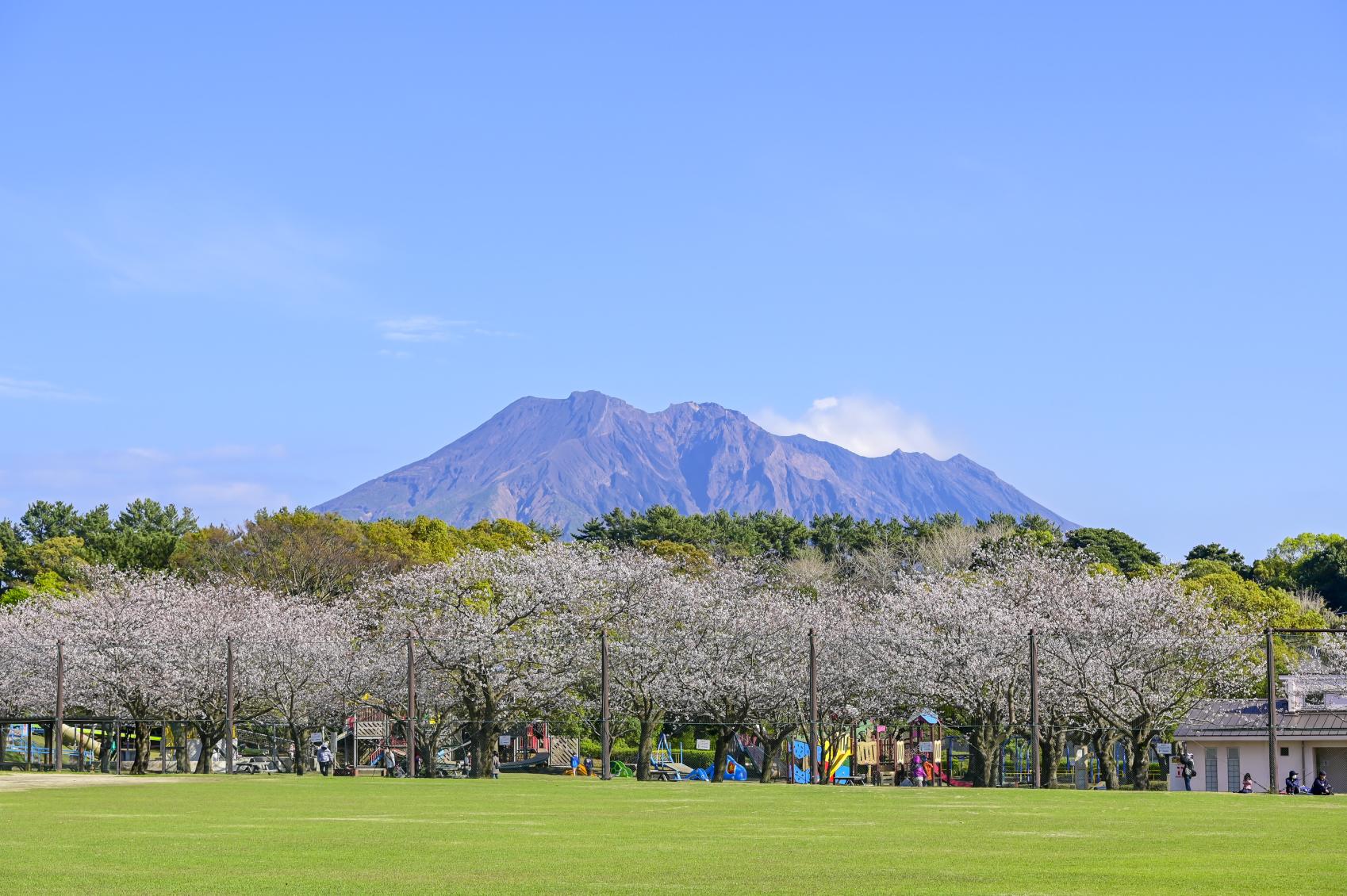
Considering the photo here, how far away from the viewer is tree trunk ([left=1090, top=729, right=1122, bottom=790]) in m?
41.5

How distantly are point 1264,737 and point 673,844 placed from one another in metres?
35.2

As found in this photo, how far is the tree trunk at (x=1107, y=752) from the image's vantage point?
41503 mm

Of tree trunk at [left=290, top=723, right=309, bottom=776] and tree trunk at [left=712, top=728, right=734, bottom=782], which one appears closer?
tree trunk at [left=712, top=728, right=734, bottom=782]

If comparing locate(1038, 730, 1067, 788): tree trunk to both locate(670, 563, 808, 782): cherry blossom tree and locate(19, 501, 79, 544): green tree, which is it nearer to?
locate(670, 563, 808, 782): cherry blossom tree

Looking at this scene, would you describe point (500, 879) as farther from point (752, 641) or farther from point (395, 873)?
point (752, 641)

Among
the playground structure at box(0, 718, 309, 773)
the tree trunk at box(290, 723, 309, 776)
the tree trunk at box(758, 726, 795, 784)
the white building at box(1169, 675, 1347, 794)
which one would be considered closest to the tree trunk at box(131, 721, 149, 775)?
the playground structure at box(0, 718, 309, 773)

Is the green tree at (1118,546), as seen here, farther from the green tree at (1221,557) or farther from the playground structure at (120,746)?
the playground structure at (120,746)

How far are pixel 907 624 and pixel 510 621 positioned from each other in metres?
13.1

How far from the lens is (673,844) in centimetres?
1644

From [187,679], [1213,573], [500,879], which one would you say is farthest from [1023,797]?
[1213,573]

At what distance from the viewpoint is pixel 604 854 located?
583 inches

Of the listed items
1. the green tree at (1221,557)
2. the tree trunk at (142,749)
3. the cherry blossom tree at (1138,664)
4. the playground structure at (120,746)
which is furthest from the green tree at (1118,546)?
the tree trunk at (142,749)

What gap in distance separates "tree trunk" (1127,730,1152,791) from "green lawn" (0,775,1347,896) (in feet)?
44.7

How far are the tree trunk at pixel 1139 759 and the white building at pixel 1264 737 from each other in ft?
Answer: 7.73
